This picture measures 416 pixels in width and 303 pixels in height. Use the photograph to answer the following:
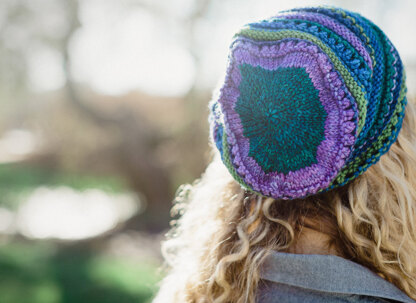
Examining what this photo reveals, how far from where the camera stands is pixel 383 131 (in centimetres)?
137

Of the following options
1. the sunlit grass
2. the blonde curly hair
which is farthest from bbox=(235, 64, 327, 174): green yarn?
the sunlit grass

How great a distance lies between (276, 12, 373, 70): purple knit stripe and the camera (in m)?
1.31

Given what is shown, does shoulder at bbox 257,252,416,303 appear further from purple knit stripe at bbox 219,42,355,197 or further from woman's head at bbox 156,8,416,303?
purple knit stripe at bbox 219,42,355,197

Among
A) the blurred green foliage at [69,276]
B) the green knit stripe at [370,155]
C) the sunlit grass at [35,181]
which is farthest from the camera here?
the sunlit grass at [35,181]

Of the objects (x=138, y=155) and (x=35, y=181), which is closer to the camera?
(x=138, y=155)

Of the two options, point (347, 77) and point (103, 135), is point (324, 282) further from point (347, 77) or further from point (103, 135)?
point (103, 135)

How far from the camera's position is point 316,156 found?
132cm

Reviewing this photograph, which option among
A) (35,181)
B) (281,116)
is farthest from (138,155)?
(281,116)

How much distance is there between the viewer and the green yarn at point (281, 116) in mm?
1300

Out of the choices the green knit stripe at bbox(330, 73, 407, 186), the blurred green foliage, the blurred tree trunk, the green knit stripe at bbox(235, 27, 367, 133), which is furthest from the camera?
the blurred tree trunk

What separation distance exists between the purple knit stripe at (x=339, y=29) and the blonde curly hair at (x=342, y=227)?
408mm

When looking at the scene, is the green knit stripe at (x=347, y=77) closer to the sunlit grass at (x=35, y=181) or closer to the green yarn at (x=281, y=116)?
the green yarn at (x=281, y=116)

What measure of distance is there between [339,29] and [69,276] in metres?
5.01

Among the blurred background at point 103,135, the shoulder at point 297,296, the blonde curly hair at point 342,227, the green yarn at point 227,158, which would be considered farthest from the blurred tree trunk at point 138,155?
the green yarn at point 227,158
